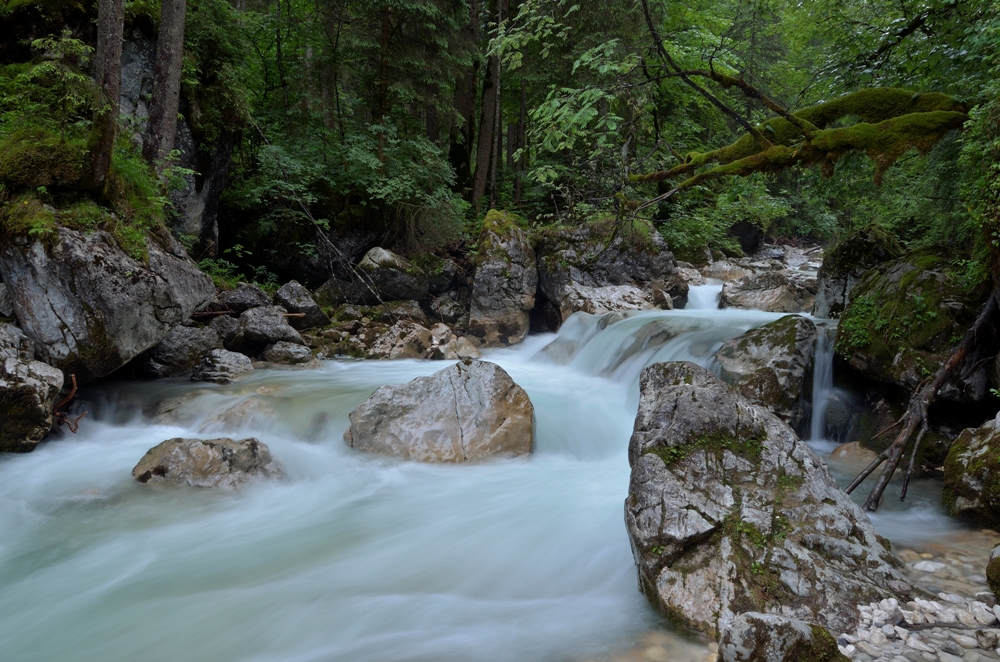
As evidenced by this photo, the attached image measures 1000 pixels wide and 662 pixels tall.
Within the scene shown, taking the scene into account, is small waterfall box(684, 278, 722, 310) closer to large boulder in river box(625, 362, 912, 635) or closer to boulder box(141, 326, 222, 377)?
large boulder in river box(625, 362, 912, 635)

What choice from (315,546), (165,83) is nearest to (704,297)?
(315,546)

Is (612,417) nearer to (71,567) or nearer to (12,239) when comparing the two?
(71,567)

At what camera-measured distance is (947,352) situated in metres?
5.71

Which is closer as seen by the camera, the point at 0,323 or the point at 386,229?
the point at 0,323

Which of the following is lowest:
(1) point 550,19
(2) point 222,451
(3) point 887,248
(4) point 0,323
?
(2) point 222,451

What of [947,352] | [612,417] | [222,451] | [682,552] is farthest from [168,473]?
[947,352]

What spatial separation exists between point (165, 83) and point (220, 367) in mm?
4497

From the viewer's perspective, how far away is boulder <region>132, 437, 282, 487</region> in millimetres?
5410

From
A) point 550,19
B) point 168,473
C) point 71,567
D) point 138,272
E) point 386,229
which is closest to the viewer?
point 71,567

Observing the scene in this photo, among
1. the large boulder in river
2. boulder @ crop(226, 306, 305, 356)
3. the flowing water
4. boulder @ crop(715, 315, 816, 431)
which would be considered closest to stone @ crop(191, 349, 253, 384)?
the flowing water

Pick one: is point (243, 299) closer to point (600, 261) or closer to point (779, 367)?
point (600, 261)

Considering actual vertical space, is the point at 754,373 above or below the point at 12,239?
below

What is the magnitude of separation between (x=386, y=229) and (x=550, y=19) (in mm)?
9204

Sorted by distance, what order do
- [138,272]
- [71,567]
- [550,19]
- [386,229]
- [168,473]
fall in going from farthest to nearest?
[386,229] < [138,272] < [168,473] < [550,19] < [71,567]
